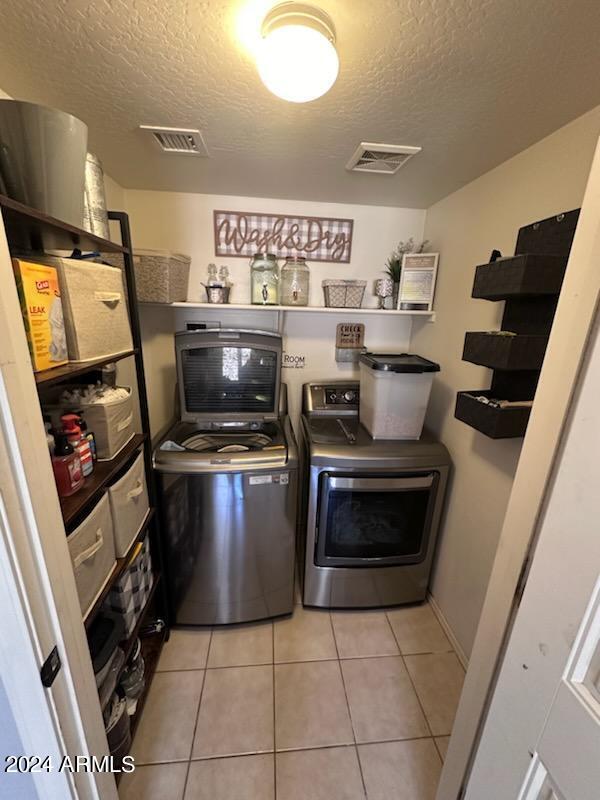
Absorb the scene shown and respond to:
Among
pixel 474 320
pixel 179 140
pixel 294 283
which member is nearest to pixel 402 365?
pixel 474 320

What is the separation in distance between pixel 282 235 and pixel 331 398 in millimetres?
987

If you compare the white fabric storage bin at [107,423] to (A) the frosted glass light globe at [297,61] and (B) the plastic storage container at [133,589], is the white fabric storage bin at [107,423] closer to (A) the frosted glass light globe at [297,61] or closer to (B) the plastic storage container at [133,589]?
(B) the plastic storage container at [133,589]

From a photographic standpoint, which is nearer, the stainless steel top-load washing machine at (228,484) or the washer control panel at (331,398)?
the stainless steel top-load washing machine at (228,484)

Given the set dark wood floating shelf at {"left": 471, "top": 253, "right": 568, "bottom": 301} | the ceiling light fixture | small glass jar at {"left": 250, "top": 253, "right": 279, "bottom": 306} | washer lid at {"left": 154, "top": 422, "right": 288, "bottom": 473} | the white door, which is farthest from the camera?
small glass jar at {"left": 250, "top": 253, "right": 279, "bottom": 306}

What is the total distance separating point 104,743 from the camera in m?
0.79

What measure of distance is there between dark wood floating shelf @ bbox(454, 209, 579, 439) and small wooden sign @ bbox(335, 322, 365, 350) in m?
0.93

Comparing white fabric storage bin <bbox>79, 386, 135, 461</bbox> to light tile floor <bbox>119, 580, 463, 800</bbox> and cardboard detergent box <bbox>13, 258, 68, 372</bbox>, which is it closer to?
cardboard detergent box <bbox>13, 258, 68, 372</bbox>

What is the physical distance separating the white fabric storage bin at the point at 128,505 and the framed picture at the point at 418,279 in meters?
1.54

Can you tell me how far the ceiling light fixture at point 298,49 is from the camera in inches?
26.6

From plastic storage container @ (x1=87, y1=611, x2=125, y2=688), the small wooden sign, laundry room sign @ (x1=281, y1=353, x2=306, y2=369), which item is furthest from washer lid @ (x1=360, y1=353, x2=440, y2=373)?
plastic storage container @ (x1=87, y1=611, x2=125, y2=688)

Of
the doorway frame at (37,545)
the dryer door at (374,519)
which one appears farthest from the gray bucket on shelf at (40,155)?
the dryer door at (374,519)

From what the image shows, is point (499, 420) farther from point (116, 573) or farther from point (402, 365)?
point (116, 573)

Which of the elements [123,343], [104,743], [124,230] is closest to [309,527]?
[104,743]

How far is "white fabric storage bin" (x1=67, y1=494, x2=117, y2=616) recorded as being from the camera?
849 mm
